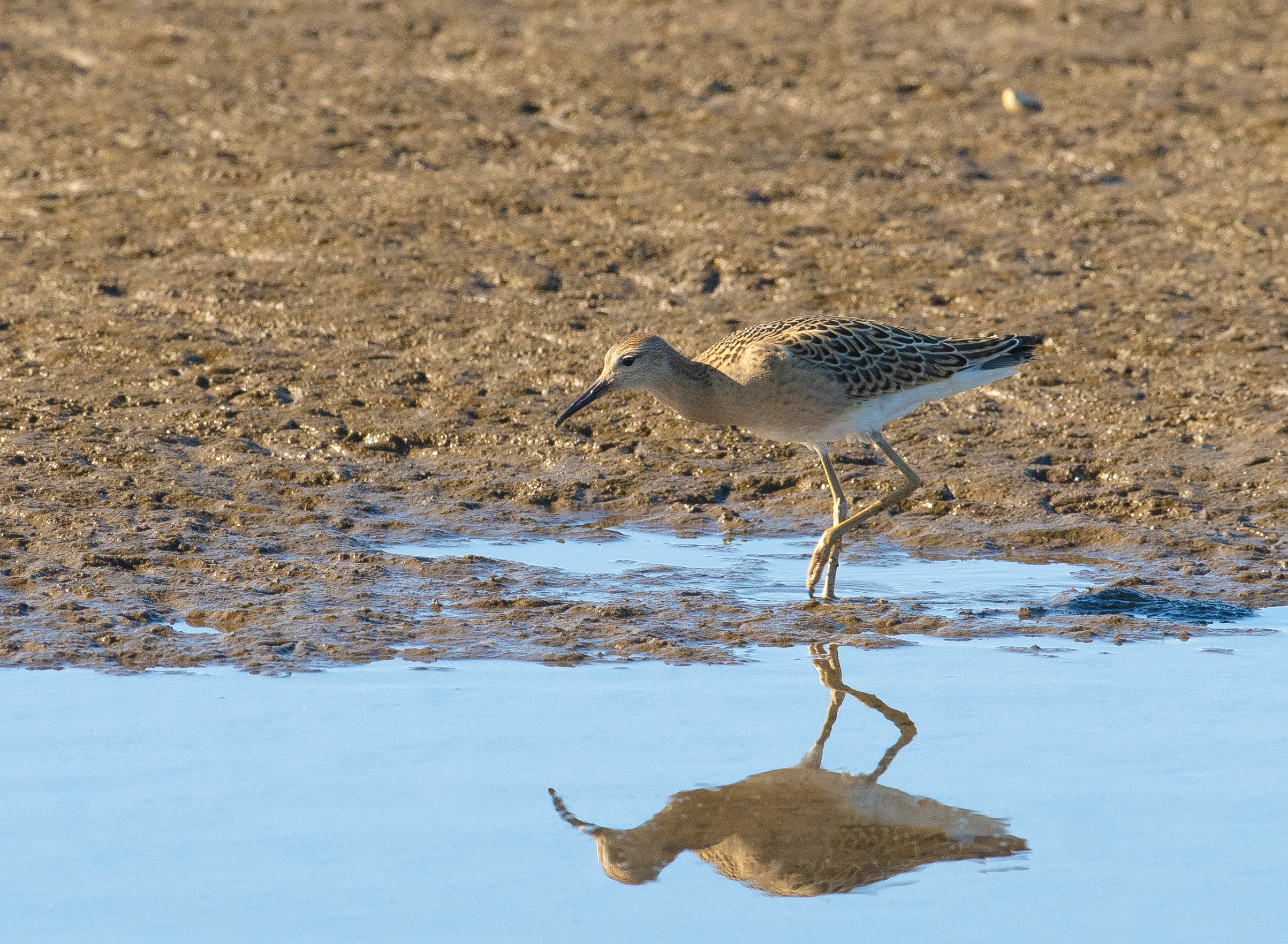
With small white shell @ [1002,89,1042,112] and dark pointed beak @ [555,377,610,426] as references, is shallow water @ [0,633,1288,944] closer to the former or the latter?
dark pointed beak @ [555,377,610,426]

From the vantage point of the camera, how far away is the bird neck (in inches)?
309

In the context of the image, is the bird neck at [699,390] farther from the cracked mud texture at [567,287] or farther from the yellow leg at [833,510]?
the cracked mud texture at [567,287]

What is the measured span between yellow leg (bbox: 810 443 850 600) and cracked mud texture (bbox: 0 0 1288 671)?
0.87ft

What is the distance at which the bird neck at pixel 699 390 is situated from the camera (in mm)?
7844

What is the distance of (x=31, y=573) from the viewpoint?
753 cm

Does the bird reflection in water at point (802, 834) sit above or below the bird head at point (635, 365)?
below

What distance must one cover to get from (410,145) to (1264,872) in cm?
944

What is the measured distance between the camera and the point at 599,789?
5.62 meters

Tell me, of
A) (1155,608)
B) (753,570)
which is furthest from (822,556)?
(1155,608)

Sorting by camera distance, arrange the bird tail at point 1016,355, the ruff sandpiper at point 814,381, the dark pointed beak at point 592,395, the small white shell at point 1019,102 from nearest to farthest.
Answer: the ruff sandpiper at point 814,381, the dark pointed beak at point 592,395, the bird tail at point 1016,355, the small white shell at point 1019,102

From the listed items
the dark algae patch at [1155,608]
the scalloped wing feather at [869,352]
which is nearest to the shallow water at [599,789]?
the dark algae patch at [1155,608]

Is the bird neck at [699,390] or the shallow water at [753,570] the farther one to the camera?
the bird neck at [699,390]

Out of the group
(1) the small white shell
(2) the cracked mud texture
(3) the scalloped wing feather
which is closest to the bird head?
(3) the scalloped wing feather

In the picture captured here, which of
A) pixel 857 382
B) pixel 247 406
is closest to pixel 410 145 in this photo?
pixel 247 406
